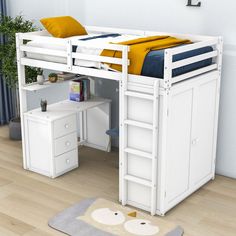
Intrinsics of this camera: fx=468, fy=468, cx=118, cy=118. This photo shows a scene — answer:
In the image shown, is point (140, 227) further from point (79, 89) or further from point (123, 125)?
point (79, 89)

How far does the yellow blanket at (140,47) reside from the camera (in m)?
3.00

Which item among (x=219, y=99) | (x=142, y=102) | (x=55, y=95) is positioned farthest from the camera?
(x=55, y=95)

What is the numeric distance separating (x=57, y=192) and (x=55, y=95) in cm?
142

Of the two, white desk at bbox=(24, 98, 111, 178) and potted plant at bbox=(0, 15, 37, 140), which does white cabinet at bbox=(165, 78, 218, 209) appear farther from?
potted plant at bbox=(0, 15, 37, 140)

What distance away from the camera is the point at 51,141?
11.9 ft

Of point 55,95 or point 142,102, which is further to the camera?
point 55,95

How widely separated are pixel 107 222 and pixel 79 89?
1.35 meters

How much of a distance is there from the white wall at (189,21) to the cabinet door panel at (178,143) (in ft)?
1.78

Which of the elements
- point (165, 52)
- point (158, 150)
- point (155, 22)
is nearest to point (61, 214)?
point (158, 150)

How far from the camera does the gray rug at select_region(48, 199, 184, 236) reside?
9.68 ft

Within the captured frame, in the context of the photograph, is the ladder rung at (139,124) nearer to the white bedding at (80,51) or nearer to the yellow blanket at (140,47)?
the yellow blanket at (140,47)

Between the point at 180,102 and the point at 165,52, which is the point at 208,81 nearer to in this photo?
the point at 180,102

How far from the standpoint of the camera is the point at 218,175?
3818 millimetres

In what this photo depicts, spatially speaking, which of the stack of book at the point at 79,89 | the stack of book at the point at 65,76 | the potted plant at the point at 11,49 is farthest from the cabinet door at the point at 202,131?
the potted plant at the point at 11,49
